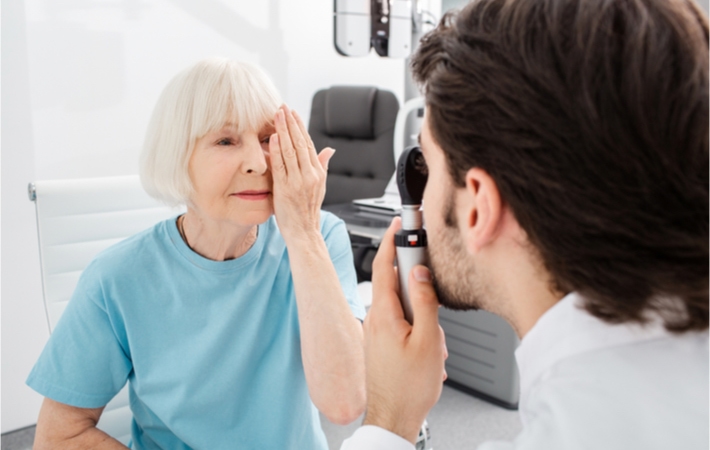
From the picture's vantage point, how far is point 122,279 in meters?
1.08

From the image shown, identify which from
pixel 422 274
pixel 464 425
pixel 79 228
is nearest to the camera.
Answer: pixel 422 274

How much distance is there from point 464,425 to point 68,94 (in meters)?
2.07

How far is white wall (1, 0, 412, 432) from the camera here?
7.47 ft

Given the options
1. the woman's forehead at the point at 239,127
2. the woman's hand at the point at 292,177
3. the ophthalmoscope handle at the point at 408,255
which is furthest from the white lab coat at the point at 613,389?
the woman's forehead at the point at 239,127

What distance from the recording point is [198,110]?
110 centimetres

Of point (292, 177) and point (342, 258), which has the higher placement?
point (292, 177)

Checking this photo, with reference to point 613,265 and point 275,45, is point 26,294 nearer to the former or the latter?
point 275,45

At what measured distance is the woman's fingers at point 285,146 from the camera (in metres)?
1.13

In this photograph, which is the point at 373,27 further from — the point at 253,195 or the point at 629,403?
the point at 629,403

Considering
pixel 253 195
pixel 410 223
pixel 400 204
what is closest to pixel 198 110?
pixel 253 195

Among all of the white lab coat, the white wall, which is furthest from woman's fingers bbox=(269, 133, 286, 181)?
the white wall

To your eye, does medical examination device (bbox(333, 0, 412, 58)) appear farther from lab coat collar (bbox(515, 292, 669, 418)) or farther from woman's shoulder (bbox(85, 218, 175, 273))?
lab coat collar (bbox(515, 292, 669, 418))

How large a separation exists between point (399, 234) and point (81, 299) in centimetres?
61

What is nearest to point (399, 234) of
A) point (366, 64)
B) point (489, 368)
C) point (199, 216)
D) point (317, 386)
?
point (317, 386)
